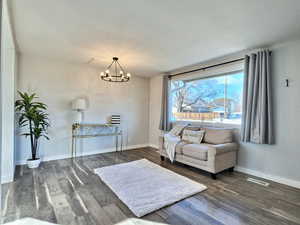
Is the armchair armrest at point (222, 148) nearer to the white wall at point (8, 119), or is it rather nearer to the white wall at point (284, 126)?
the white wall at point (284, 126)

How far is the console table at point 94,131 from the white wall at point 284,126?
11.7 feet

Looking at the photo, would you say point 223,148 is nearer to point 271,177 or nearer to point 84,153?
point 271,177

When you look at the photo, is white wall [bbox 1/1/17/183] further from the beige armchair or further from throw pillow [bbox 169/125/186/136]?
throw pillow [bbox 169/125/186/136]

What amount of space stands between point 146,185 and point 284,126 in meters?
2.63

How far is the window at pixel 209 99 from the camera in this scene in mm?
3676

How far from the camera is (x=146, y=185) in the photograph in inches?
105

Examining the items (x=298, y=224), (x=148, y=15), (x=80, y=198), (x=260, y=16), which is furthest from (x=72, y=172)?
(x=260, y=16)

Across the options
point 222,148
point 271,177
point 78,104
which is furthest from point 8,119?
point 271,177

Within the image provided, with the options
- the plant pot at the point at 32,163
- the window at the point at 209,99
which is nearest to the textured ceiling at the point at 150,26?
the window at the point at 209,99

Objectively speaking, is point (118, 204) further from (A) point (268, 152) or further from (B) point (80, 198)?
(A) point (268, 152)

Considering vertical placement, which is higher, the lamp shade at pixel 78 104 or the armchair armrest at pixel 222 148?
the lamp shade at pixel 78 104

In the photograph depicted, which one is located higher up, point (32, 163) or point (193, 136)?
point (193, 136)

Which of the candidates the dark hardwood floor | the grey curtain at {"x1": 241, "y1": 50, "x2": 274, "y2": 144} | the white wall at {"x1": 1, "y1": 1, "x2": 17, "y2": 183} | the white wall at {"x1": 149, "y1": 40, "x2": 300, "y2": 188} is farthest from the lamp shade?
the white wall at {"x1": 149, "y1": 40, "x2": 300, "y2": 188}

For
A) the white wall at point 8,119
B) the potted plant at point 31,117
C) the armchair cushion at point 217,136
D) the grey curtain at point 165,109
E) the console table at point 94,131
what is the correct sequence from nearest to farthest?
the white wall at point 8,119, the potted plant at point 31,117, the armchair cushion at point 217,136, the console table at point 94,131, the grey curtain at point 165,109
